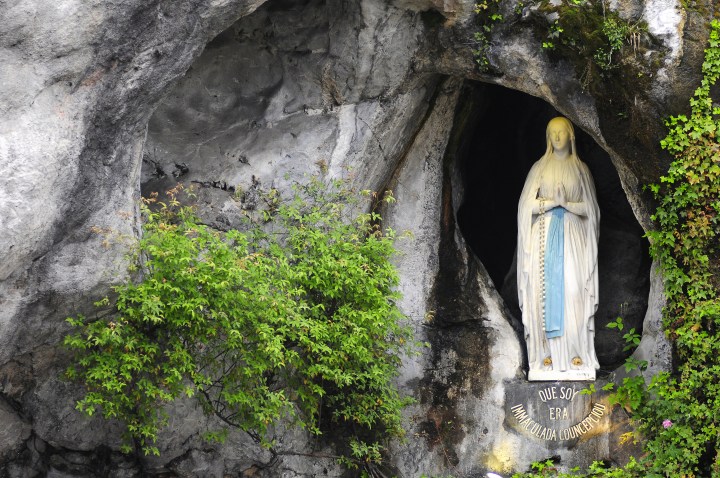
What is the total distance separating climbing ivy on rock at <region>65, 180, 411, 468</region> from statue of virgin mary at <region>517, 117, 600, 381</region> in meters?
1.06

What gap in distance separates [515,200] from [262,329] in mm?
3453

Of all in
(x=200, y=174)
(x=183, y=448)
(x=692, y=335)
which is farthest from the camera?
(x=200, y=174)

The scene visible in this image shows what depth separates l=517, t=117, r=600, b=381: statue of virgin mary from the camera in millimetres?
10391

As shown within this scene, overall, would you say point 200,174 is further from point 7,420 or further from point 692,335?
point 692,335

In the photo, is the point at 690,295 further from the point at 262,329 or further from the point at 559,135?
the point at 262,329

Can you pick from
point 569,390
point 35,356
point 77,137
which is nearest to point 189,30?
point 77,137

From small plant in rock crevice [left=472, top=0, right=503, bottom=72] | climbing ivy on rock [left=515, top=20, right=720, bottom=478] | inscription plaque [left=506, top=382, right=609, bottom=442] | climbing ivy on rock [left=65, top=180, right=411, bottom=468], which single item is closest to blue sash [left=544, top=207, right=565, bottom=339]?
inscription plaque [left=506, top=382, right=609, bottom=442]

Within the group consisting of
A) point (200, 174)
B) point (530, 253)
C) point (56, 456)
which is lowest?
point (56, 456)

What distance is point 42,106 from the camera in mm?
8797

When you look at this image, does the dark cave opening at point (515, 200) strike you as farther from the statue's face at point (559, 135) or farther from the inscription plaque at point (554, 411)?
the inscription plaque at point (554, 411)

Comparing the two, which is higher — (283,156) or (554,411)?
(283,156)

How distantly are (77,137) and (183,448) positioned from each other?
8.40 ft

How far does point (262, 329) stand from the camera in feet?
30.0

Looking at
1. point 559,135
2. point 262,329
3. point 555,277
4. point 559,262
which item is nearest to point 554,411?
point 555,277
